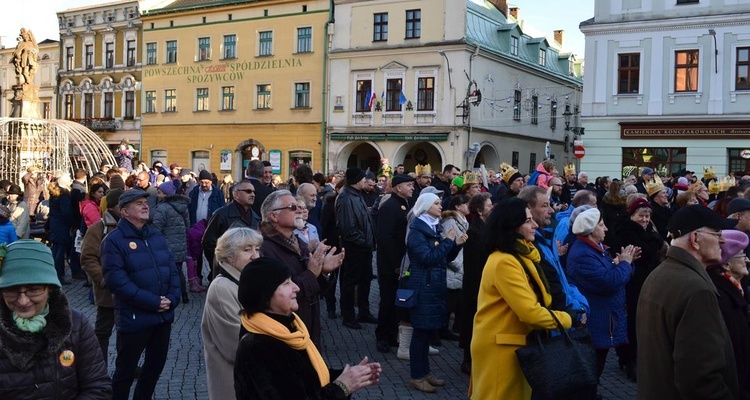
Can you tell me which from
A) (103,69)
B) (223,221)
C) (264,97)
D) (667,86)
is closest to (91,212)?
(223,221)

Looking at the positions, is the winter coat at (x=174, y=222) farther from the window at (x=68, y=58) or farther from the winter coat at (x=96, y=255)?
the window at (x=68, y=58)

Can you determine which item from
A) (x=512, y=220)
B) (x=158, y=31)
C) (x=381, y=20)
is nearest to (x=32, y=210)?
(x=512, y=220)

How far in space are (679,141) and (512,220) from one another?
25.7m

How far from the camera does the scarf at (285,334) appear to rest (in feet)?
11.5

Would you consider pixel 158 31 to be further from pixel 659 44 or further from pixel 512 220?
pixel 512 220

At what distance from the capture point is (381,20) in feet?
123

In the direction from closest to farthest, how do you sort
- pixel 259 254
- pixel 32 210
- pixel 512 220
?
pixel 512 220
pixel 259 254
pixel 32 210

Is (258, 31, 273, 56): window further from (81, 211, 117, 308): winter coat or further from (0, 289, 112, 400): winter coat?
(0, 289, 112, 400): winter coat

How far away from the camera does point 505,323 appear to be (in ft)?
15.7

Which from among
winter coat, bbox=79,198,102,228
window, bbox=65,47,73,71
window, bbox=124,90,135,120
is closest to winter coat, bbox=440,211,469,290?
winter coat, bbox=79,198,102,228

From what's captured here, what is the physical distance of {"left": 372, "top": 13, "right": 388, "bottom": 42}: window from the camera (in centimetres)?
3731

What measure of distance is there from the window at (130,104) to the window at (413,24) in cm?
2031

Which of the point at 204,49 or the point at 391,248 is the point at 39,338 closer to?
the point at 391,248

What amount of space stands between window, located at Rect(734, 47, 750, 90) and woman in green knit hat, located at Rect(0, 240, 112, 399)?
27882mm
